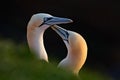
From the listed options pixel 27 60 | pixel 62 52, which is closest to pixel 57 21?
pixel 27 60

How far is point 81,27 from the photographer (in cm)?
2064

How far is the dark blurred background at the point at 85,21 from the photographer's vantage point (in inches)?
802

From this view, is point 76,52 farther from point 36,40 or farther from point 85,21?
point 85,21

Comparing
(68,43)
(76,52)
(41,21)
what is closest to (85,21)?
(41,21)

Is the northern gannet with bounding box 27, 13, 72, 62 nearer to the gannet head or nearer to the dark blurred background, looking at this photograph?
the gannet head

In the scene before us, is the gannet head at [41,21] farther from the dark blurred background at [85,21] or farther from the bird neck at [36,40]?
the dark blurred background at [85,21]

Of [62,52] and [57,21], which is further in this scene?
[62,52]

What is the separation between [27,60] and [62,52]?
1468 cm

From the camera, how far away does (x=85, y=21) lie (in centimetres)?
2088

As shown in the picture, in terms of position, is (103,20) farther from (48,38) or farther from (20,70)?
(20,70)

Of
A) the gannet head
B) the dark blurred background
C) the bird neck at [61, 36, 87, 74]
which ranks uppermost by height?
the gannet head

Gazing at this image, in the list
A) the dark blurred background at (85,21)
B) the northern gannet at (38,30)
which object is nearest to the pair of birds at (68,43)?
the northern gannet at (38,30)

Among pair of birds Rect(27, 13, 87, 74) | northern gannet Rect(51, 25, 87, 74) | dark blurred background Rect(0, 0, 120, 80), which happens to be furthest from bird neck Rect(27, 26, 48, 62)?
dark blurred background Rect(0, 0, 120, 80)

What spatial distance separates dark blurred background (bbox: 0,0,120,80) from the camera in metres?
20.4
